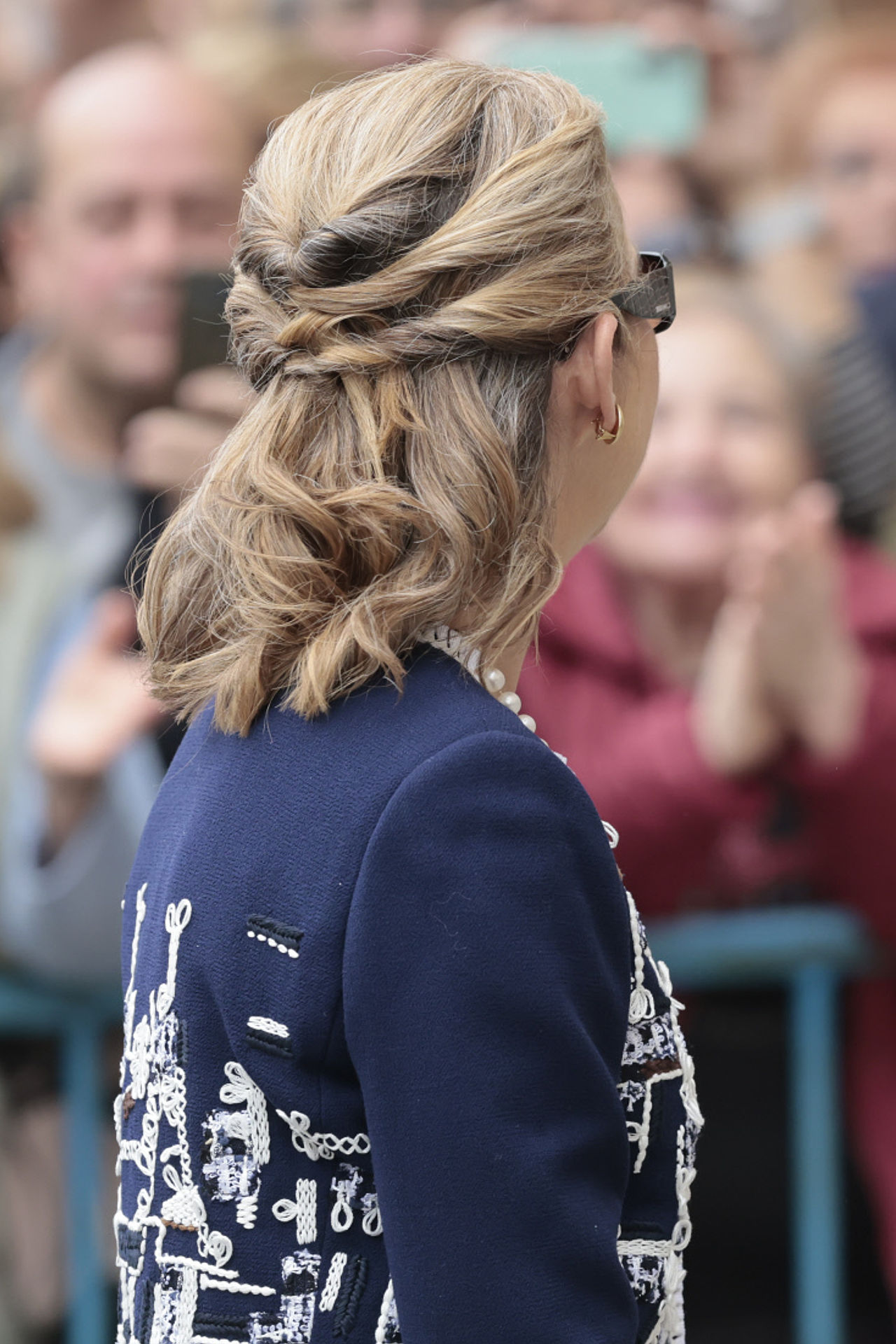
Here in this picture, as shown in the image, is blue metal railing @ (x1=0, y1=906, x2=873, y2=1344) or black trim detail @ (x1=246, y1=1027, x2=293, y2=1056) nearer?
black trim detail @ (x1=246, y1=1027, x2=293, y2=1056)

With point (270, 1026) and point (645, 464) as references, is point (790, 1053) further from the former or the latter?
point (270, 1026)

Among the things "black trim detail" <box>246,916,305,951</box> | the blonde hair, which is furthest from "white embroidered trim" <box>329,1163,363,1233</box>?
the blonde hair

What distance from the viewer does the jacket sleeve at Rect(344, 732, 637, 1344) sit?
874 mm

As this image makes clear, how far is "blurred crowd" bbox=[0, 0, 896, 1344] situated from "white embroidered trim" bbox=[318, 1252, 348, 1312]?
1230mm

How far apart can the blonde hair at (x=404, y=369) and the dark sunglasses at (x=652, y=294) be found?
0.5 inches

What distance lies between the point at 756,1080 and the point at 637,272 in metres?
1.68

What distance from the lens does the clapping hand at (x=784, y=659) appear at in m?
2.08

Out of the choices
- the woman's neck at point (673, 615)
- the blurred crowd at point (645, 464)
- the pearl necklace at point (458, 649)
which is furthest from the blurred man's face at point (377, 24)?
the pearl necklace at point (458, 649)

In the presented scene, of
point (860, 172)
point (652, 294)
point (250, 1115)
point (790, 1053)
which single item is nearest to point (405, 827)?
point (250, 1115)

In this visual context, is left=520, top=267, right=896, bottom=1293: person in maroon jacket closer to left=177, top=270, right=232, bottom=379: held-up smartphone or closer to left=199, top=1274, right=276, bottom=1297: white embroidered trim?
left=177, top=270, right=232, bottom=379: held-up smartphone

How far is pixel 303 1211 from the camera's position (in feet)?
3.14

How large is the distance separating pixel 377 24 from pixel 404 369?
186 cm

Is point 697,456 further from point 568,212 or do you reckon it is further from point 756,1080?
point 568,212

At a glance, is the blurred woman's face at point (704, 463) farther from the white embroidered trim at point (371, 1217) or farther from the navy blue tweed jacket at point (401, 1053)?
the white embroidered trim at point (371, 1217)
